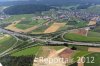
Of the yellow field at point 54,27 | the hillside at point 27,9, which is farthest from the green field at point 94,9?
the yellow field at point 54,27

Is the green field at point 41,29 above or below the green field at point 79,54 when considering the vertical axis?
below

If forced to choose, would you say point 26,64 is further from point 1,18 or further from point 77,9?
→ point 77,9

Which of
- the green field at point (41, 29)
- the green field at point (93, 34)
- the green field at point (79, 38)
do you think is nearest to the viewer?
the green field at point (79, 38)

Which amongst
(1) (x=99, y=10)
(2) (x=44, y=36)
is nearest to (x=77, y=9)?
(1) (x=99, y=10)

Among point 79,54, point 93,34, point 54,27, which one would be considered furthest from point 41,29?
point 79,54

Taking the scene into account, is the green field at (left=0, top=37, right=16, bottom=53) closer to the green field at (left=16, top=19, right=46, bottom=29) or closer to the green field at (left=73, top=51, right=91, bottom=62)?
the green field at (left=16, top=19, right=46, bottom=29)

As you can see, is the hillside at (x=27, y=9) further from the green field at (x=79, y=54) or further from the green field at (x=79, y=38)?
the green field at (x=79, y=54)

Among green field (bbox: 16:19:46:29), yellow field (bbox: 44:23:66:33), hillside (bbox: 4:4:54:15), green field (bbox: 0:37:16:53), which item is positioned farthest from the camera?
hillside (bbox: 4:4:54:15)

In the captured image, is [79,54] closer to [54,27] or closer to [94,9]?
[54,27]

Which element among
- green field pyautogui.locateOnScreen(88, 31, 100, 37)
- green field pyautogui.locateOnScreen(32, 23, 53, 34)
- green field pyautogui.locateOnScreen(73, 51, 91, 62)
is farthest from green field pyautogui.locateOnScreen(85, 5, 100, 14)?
green field pyautogui.locateOnScreen(73, 51, 91, 62)
